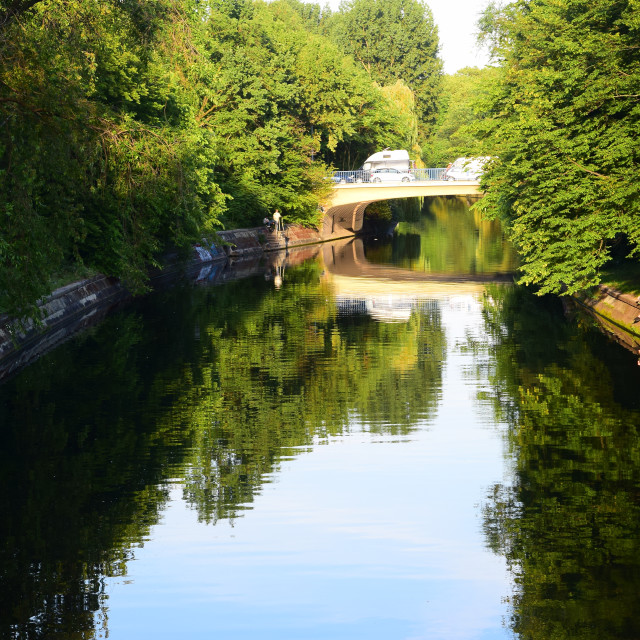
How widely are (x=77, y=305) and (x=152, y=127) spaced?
43.4ft

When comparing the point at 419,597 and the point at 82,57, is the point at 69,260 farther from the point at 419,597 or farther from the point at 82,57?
the point at 419,597

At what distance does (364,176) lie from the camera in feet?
268

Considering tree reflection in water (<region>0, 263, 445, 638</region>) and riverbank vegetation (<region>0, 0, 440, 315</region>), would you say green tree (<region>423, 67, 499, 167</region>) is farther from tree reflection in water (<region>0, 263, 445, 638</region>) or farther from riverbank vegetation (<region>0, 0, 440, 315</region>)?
tree reflection in water (<region>0, 263, 445, 638</region>)

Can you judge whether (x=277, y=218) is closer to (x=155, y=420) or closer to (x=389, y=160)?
(x=389, y=160)

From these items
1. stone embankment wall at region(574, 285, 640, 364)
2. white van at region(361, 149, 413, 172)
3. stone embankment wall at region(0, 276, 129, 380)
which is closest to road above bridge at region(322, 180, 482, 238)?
white van at region(361, 149, 413, 172)

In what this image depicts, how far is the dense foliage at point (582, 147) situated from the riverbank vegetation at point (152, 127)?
10.6 metres

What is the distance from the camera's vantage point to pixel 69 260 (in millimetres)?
35719

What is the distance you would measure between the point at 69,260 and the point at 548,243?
645 inches

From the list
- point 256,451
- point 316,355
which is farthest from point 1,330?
point 256,451

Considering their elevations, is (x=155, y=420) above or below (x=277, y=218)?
below

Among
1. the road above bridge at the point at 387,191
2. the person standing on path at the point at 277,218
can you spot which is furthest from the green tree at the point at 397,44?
the person standing on path at the point at 277,218

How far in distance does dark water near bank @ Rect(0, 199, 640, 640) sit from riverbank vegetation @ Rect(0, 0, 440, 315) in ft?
8.98

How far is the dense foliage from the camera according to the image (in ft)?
92.2

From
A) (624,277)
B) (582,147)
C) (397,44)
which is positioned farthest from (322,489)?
(397,44)
